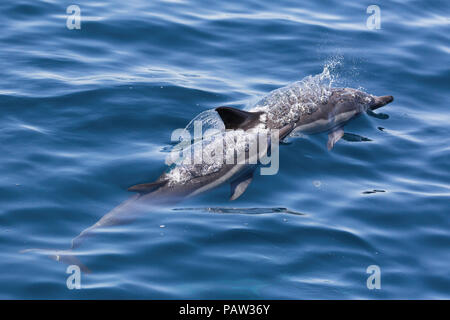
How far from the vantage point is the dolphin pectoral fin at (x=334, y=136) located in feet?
40.2

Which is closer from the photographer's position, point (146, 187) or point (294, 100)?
point (146, 187)

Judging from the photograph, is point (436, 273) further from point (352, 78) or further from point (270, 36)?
point (270, 36)

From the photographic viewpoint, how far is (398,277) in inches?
354

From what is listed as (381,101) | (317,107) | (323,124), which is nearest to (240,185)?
(323,124)

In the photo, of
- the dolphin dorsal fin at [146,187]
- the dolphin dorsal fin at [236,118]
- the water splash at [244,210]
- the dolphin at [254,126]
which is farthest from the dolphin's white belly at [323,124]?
the dolphin dorsal fin at [146,187]

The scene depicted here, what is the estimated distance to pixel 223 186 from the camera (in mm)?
10672

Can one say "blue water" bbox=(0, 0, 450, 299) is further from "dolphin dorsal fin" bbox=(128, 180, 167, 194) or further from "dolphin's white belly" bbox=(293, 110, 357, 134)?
"dolphin dorsal fin" bbox=(128, 180, 167, 194)

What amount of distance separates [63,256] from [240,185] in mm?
3080

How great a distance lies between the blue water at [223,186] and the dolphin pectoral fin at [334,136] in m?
0.15

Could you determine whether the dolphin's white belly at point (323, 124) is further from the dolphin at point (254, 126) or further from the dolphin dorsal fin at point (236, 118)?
the dolphin dorsal fin at point (236, 118)

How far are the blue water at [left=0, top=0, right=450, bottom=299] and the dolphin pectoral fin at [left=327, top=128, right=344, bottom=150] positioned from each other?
150 millimetres

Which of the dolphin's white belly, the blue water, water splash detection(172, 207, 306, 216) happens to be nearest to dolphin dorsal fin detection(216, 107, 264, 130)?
the blue water

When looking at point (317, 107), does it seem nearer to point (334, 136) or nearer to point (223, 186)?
point (334, 136)
